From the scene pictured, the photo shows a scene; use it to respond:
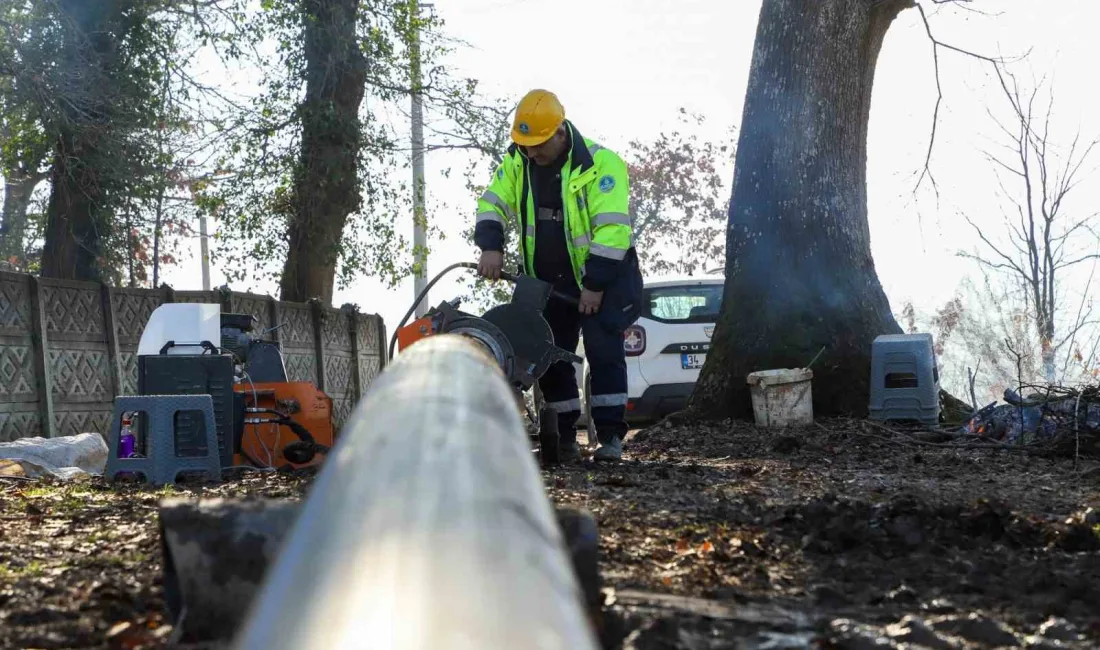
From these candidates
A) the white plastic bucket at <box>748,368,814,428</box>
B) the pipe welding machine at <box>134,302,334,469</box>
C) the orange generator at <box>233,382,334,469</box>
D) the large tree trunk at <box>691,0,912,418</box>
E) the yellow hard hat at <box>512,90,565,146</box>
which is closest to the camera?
the yellow hard hat at <box>512,90,565,146</box>

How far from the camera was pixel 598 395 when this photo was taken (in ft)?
23.8

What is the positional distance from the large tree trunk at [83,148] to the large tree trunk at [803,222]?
7240 mm

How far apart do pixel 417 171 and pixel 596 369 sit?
13366mm

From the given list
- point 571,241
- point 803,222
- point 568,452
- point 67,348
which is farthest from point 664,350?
point 67,348

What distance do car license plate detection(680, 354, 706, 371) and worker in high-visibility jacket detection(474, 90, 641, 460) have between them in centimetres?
445

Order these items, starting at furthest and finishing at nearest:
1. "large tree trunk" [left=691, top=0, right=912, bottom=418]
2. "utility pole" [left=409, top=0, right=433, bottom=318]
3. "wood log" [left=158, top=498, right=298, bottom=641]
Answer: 1. "utility pole" [left=409, top=0, right=433, bottom=318]
2. "large tree trunk" [left=691, top=0, right=912, bottom=418]
3. "wood log" [left=158, top=498, right=298, bottom=641]

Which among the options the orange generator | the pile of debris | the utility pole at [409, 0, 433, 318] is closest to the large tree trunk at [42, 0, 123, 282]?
the utility pole at [409, 0, 433, 318]

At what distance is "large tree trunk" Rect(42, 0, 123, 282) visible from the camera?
1375 centimetres

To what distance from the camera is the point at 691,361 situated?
11.8 meters

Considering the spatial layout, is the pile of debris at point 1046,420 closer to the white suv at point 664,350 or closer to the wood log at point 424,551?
the white suv at point 664,350

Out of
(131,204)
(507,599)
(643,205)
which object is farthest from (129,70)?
(643,205)

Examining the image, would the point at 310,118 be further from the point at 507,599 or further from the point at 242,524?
the point at 507,599

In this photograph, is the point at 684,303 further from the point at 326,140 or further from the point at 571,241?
the point at 326,140

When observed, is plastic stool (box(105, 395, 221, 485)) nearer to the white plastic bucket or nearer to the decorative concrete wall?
the decorative concrete wall
